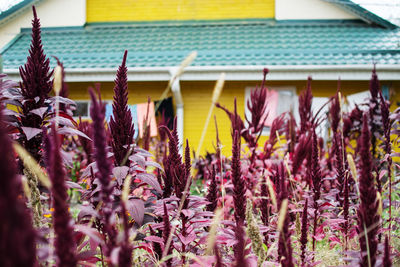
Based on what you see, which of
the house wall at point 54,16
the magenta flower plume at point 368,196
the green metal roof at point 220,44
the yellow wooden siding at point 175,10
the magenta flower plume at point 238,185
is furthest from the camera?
the house wall at point 54,16

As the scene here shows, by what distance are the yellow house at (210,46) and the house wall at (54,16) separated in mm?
32

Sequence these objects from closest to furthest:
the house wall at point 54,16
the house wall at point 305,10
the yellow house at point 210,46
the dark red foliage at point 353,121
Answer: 1. the dark red foliage at point 353,121
2. the yellow house at point 210,46
3. the house wall at point 305,10
4. the house wall at point 54,16

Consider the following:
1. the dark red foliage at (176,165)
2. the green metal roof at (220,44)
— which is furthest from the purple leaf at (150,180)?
the green metal roof at (220,44)

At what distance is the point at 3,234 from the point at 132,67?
769 centimetres

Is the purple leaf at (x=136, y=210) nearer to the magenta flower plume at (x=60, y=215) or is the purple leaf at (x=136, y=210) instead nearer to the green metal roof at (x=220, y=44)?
the magenta flower plume at (x=60, y=215)

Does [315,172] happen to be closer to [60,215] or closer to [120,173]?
[120,173]

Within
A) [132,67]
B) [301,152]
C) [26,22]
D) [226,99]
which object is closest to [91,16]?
[26,22]

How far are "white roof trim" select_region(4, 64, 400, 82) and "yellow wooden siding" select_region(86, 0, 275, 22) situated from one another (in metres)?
4.13

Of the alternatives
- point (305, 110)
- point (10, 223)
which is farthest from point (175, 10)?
point (10, 223)

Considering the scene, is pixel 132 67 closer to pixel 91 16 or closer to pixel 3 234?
pixel 91 16

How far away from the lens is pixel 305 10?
35.1ft

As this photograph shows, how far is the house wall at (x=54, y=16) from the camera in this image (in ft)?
37.2

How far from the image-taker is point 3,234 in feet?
1.48

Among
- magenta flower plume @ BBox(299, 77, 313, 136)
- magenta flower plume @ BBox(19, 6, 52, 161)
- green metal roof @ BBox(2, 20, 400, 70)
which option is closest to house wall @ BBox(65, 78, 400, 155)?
green metal roof @ BBox(2, 20, 400, 70)
